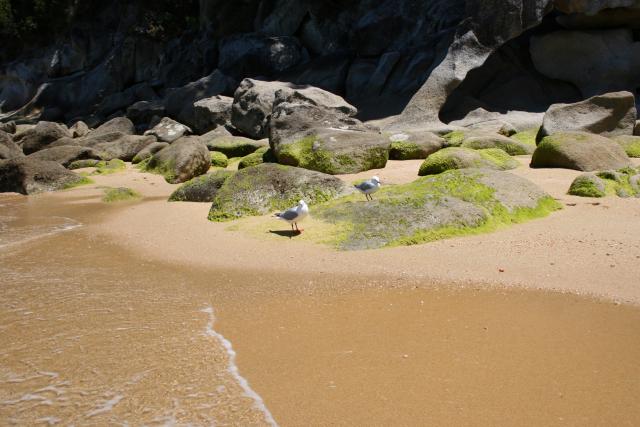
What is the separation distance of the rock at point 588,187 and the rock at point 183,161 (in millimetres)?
10121

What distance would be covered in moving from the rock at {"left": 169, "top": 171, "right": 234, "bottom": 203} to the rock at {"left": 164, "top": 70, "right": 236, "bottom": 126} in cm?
1570

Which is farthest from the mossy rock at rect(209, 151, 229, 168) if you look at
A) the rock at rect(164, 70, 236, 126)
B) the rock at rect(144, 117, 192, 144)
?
the rock at rect(164, 70, 236, 126)

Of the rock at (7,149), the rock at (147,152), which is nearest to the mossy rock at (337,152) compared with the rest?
the rock at (147,152)

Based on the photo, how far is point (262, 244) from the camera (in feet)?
24.3

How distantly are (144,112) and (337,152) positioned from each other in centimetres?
1954

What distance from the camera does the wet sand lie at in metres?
3.32

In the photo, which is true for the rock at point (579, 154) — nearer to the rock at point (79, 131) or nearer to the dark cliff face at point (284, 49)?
the dark cliff face at point (284, 49)

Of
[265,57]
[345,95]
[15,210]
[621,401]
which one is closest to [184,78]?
[265,57]

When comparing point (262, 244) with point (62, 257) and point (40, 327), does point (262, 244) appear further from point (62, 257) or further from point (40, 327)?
point (40, 327)

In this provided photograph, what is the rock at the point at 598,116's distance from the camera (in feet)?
50.3

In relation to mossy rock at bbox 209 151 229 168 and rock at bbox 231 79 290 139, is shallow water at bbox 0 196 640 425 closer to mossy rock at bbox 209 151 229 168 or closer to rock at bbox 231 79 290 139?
mossy rock at bbox 209 151 229 168

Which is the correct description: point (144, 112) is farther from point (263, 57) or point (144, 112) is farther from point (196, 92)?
point (263, 57)

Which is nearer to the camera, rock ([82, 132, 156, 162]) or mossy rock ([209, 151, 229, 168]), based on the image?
mossy rock ([209, 151, 229, 168])

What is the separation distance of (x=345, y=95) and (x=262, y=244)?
1888 centimetres
